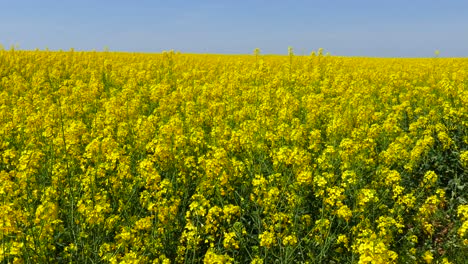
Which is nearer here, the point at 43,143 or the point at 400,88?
the point at 43,143

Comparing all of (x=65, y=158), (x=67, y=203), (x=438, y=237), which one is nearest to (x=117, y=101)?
(x=65, y=158)

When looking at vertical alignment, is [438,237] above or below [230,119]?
below

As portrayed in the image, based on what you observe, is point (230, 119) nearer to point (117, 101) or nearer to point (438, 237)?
point (117, 101)

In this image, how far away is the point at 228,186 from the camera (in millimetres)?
4258

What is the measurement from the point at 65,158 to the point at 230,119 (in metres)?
2.91

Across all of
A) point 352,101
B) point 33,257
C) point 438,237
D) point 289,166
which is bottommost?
point 438,237

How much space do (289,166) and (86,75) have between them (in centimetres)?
1093

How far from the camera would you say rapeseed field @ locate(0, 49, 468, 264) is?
3482 mm

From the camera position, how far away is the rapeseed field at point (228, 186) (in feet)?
11.4

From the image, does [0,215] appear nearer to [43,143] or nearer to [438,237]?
[43,143]

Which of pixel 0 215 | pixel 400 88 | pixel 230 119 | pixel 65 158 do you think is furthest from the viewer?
pixel 400 88

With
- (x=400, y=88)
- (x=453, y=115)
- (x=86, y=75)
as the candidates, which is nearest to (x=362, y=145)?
(x=453, y=115)

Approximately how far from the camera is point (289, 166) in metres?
4.88

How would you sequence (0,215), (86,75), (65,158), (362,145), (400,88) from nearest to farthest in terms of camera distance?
(0,215), (65,158), (362,145), (400,88), (86,75)
